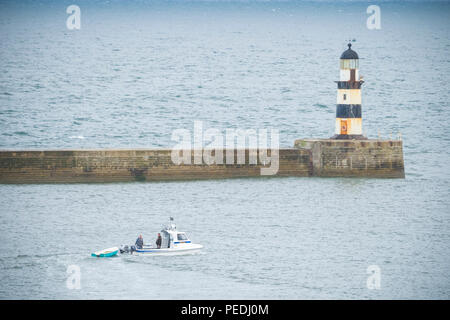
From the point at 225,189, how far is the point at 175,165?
2189 millimetres

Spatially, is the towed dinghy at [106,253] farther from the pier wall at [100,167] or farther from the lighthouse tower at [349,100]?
the lighthouse tower at [349,100]

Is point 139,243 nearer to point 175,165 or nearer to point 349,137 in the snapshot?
point 175,165

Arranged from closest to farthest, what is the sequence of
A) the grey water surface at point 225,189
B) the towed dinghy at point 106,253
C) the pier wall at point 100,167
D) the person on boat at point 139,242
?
the grey water surface at point 225,189, the towed dinghy at point 106,253, the person on boat at point 139,242, the pier wall at point 100,167

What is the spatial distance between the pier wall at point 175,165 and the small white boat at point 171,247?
9.22 meters

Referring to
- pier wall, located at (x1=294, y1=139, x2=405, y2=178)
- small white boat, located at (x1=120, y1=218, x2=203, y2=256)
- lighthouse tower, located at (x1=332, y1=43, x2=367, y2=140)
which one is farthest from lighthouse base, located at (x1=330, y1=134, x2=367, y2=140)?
small white boat, located at (x1=120, y1=218, x2=203, y2=256)

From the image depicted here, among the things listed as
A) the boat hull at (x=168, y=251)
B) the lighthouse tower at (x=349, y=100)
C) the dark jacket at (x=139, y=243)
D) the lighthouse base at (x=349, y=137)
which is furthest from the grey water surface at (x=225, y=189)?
the lighthouse tower at (x=349, y=100)

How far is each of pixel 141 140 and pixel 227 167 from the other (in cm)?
1548

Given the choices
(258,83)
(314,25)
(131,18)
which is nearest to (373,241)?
(258,83)

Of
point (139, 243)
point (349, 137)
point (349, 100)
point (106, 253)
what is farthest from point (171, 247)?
point (349, 100)

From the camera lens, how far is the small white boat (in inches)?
1284

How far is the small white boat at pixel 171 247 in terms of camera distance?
32.6 m

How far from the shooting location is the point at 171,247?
32750 millimetres

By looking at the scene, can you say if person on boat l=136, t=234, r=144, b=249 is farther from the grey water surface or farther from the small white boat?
the grey water surface

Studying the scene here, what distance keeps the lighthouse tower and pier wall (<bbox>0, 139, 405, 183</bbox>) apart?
81 cm
